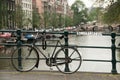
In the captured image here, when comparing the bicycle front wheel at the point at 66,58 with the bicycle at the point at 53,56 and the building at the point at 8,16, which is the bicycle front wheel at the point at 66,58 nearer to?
the bicycle at the point at 53,56

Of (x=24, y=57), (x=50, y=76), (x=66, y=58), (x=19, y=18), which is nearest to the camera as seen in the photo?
(x=50, y=76)

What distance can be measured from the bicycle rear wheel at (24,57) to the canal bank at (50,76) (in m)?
0.27

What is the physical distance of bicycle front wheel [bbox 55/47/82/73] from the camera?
10.4 metres

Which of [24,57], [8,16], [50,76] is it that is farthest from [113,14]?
[8,16]

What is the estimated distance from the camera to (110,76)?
33.3 feet

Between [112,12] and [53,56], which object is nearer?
[53,56]

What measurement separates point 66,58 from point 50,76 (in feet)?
2.78

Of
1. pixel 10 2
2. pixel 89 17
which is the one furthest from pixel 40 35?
pixel 89 17

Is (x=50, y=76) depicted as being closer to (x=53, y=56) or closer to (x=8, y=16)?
(x=53, y=56)

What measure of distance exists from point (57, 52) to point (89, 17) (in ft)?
563

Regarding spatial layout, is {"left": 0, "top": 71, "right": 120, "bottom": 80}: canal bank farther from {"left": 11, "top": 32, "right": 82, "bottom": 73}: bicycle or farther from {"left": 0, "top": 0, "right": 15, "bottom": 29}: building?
{"left": 0, "top": 0, "right": 15, "bottom": 29}: building

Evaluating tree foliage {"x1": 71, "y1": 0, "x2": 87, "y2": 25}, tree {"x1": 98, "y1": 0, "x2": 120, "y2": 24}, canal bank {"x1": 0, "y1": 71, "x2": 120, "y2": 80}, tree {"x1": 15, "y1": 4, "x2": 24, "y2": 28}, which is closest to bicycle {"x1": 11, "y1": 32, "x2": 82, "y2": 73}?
canal bank {"x1": 0, "y1": 71, "x2": 120, "y2": 80}

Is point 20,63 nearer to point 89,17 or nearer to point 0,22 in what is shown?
point 0,22

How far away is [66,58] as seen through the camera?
413 inches
